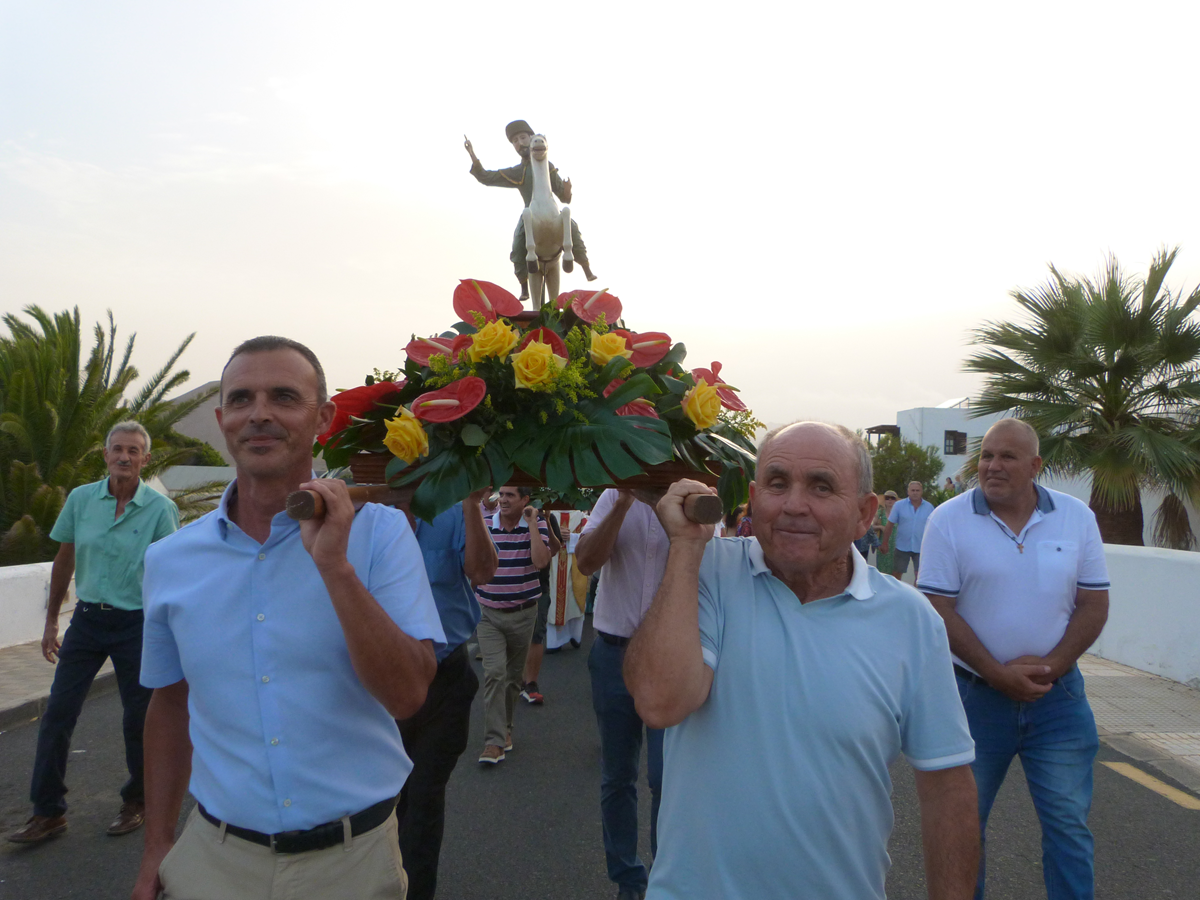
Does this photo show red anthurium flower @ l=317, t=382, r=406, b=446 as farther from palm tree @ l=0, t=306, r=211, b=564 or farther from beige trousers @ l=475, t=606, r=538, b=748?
palm tree @ l=0, t=306, r=211, b=564

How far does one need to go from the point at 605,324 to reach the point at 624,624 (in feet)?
6.77

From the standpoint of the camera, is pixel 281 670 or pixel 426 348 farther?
pixel 426 348

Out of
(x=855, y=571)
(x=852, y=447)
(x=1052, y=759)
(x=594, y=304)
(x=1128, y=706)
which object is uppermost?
(x=594, y=304)

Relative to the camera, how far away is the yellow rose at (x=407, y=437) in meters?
1.95

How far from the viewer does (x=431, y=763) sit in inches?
144

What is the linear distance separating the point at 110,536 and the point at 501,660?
2533 millimetres

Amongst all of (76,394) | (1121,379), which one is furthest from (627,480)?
(76,394)

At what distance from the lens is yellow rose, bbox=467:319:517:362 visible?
2.04 metres

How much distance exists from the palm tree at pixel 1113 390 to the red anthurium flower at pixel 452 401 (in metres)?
10.2

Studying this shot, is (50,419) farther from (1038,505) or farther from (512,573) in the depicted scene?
(1038,505)

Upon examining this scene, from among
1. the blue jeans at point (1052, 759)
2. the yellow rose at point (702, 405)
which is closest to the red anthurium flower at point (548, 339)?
the yellow rose at point (702, 405)

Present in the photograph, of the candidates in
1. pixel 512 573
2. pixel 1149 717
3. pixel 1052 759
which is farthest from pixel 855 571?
pixel 1149 717

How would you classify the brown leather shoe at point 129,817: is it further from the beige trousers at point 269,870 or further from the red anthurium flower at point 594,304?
the red anthurium flower at point 594,304

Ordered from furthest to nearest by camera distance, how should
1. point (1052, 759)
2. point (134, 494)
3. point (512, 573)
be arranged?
point (512, 573)
point (134, 494)
point (1052, 759)
